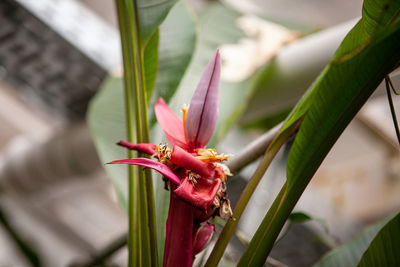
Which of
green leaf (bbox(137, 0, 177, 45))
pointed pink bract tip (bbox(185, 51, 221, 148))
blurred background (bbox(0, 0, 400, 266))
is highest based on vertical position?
green leaf (bbox(137, 0, 177, 45))

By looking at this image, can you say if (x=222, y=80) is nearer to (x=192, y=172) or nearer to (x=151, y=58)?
(x=151, y=58)

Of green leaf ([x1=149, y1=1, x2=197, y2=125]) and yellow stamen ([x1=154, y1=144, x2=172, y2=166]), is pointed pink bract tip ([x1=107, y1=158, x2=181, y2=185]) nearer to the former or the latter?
yellow stamen ([x1=154, y1=144, x2=172, y2=166])

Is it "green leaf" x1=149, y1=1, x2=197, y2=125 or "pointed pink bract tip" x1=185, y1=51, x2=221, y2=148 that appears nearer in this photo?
"pointed pink bract tip" x1=185, y1=51, x2=221, y2=148

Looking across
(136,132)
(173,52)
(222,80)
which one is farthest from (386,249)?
(222,80)

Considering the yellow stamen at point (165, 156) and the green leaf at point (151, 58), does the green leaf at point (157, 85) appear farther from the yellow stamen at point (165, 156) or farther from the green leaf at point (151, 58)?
the yellow stamen at point (165, 156)

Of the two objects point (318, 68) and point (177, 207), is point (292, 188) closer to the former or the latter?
point (177, 207)

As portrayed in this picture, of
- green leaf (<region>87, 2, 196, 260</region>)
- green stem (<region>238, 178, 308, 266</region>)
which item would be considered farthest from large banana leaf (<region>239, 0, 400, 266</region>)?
green leaf (<region>87, 2, 196, 260</region>)

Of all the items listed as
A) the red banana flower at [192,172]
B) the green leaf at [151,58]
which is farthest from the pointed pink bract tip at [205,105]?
the green leaf at [151,58]

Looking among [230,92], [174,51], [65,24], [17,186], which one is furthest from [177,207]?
[17,186]
